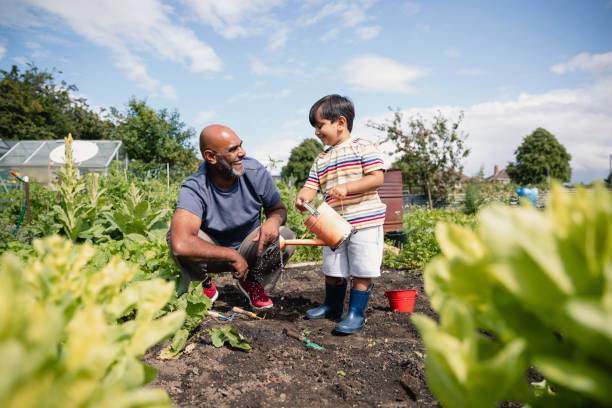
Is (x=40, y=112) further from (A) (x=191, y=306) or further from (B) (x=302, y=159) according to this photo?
(A) (x=191, y=306)

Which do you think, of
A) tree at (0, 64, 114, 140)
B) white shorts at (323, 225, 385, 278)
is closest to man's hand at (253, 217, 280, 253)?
white shorts at (323, 225, 385, 278)

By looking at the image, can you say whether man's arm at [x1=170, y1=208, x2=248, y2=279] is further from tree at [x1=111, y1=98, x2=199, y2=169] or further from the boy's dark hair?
tree at [x1=111, y1=98, x2=199, y2=169]

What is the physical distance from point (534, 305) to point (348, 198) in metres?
2.39

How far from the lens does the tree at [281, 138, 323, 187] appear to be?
1554 inches

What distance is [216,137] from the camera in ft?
9.20

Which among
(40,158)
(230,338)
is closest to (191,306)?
(230,338)

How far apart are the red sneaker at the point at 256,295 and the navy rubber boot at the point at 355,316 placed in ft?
2.56

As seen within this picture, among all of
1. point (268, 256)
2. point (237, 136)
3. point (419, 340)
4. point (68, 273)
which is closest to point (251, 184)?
point (237, 136)

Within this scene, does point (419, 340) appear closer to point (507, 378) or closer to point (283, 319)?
point (283, 319)

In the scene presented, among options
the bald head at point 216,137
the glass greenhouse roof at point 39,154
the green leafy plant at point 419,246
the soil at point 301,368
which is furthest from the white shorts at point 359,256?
the glass greenhouse roof at point 39,154

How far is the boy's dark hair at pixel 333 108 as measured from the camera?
9.27 feet

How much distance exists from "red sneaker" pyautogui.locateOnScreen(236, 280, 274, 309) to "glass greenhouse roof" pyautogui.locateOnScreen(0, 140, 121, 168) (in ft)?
46.7

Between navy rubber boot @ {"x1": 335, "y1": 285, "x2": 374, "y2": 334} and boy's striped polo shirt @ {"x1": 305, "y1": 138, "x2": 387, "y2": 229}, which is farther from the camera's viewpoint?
boy's striped polo shirt @ {"x1": 305, "y1": 138, "x2": 387, "y2": 229}

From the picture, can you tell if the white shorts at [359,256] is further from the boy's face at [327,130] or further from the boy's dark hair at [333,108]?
the boy's dark hair at [333,108]
